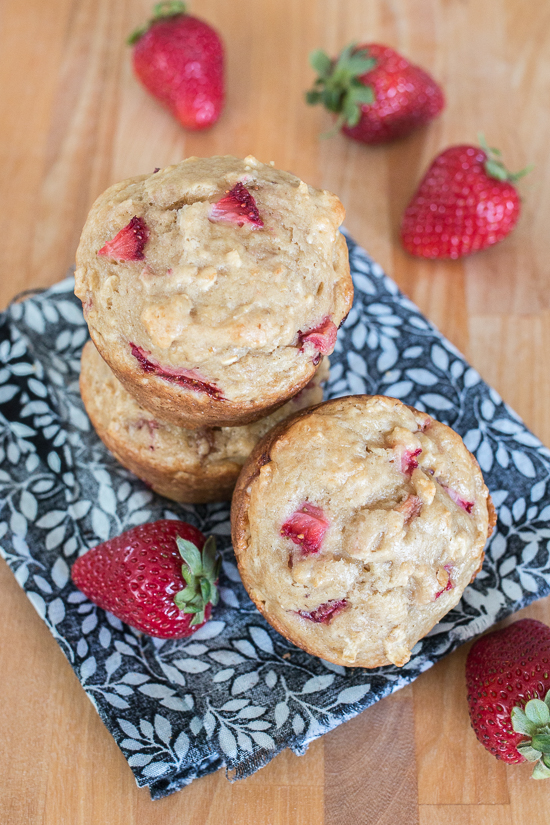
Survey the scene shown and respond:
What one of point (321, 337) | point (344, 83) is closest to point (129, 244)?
point (321, 337)

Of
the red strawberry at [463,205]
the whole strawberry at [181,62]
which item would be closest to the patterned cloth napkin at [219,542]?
the red strawberry at [463,205]

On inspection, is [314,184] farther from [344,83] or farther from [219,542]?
[219,542]

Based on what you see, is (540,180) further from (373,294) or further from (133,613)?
(133,613)

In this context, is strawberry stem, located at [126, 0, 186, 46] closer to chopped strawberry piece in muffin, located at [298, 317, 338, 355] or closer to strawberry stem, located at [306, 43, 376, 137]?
strawberry stem, located at [306, 43, 376, 137]

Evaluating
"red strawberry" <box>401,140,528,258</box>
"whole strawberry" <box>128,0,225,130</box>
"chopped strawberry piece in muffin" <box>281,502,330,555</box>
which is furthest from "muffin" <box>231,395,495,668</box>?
"whole strawberry" <box>128,0,225,130</box>

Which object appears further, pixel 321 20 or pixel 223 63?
pixel 321 20

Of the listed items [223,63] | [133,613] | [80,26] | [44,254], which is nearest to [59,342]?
[44,254]

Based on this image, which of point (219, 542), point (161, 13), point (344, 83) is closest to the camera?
point (219, 542)
